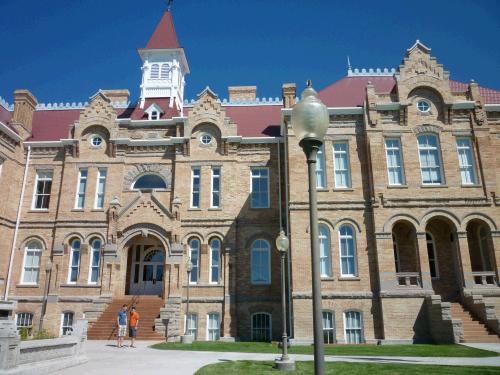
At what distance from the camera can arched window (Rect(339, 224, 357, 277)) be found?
20875 millimetres

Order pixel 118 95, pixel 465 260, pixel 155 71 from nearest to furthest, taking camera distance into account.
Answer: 1. pixel 465 260
2. pixel 155 71
3. pixel 118 95

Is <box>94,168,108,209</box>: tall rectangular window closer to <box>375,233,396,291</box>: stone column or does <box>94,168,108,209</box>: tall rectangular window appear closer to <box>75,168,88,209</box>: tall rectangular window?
<box>75,168,88,209</box>: tall rectangular window

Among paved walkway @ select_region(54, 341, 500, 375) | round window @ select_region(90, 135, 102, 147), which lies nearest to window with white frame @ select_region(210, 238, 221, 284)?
paved walkway @ select_region(54, 341, 500, 375)

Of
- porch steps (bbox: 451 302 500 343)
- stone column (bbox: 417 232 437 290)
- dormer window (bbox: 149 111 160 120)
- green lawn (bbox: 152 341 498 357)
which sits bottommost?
green lawn (bbox: 152 341 498 357)

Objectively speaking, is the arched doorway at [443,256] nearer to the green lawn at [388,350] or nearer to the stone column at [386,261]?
the stone column at [386,261]

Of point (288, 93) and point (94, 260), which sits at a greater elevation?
point (288, 93)

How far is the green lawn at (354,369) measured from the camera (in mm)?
10469

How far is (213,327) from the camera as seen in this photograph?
888 inches

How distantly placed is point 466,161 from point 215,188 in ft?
48.4

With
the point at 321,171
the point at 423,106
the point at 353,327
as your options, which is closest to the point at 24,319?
the point at 353,327

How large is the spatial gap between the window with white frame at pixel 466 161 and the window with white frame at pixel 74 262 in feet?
75.6

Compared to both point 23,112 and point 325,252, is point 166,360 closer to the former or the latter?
point 325,252

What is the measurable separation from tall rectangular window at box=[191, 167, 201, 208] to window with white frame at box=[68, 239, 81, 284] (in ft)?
25.0

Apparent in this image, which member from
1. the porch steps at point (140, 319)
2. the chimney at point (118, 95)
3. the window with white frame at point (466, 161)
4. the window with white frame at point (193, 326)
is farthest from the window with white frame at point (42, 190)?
the window with white frame at point (466, 161)
